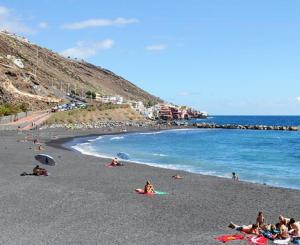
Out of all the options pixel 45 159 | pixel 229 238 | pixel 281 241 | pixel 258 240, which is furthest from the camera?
pixel 45 159

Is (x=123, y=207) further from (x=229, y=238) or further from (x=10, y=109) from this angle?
(x=10, y=109)

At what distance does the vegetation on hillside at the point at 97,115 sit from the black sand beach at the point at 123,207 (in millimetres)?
72726

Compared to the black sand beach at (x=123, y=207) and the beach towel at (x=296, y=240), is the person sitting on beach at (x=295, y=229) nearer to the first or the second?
the beach towel at (x=296, y=240)

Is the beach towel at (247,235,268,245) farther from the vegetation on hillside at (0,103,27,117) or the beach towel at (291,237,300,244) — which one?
the vegetation on hillside at (0,103,27,117)

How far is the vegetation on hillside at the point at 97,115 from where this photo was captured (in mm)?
109800

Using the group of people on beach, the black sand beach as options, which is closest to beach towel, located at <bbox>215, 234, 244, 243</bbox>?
the black sand beach

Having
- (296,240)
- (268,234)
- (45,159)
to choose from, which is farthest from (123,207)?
(45,159)

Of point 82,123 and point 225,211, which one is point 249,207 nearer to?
point 225,211

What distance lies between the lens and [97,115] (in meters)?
128

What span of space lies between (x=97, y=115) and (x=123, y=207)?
10583 centimetres

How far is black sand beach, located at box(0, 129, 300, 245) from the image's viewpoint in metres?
18.3

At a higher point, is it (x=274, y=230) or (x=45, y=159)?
(x=45, y=159)

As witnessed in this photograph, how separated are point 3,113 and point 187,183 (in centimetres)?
7094

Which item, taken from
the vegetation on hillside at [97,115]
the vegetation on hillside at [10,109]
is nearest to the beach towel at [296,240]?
the vegetation on hillside at [10,109]
